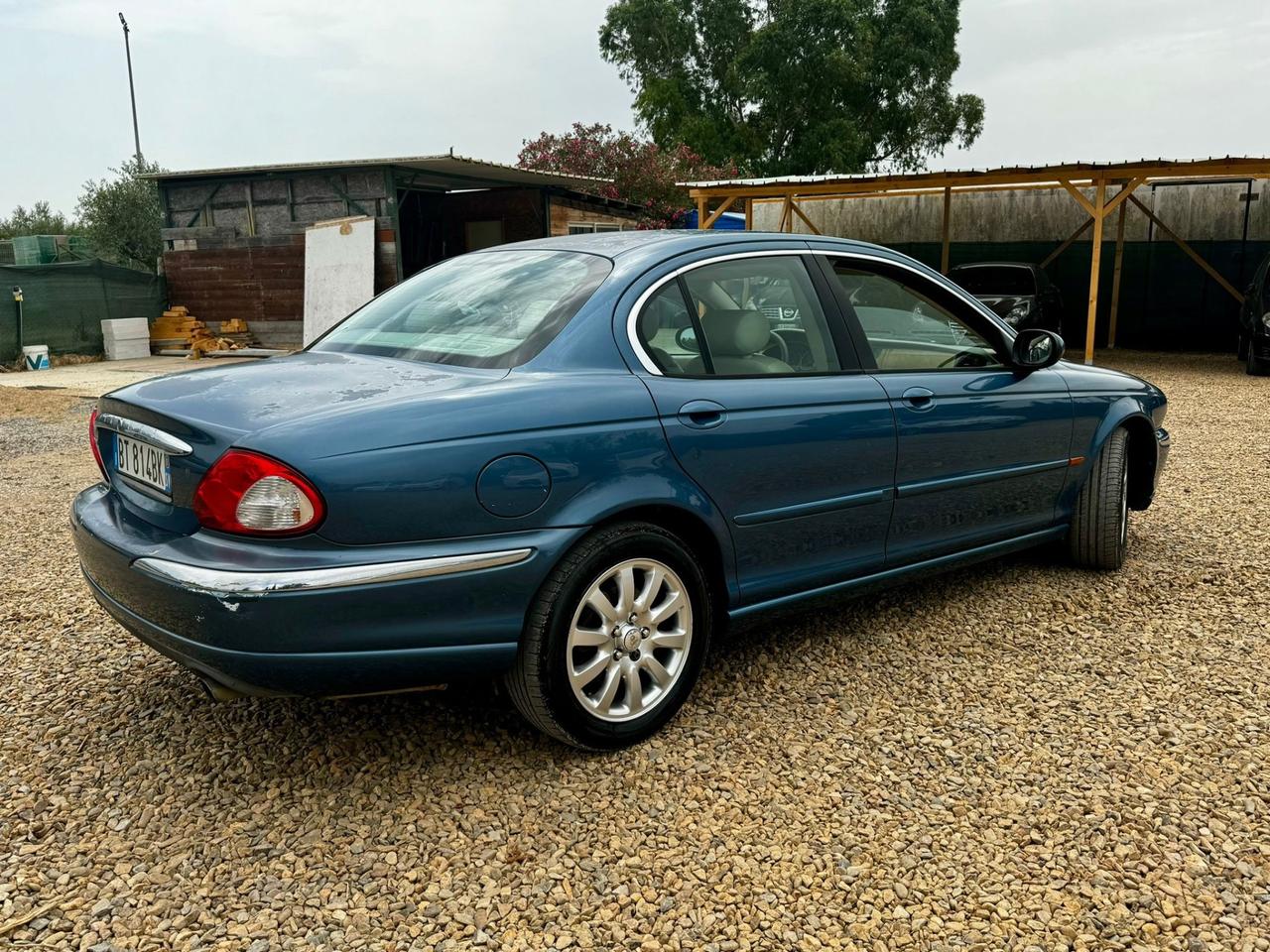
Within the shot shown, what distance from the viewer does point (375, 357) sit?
3.29 metres

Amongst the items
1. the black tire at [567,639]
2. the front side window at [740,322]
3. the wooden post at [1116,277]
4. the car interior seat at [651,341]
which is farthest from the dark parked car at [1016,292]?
the black tire at [567,639]

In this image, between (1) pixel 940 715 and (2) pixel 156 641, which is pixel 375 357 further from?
(1) pixel 940 715

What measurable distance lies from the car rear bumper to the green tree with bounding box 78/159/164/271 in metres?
26.7

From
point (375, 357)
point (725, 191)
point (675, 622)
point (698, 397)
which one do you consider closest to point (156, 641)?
point (375, 357)

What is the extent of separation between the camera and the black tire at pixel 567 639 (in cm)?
277

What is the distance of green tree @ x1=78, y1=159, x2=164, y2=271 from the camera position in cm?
2644

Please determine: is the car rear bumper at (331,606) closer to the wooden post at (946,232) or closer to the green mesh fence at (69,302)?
the green mesh fence at (69,302)

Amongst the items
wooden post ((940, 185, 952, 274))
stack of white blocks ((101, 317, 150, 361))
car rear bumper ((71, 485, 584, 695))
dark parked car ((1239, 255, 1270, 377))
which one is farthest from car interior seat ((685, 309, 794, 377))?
stack of white blocks ((101, 317, 150, 361))

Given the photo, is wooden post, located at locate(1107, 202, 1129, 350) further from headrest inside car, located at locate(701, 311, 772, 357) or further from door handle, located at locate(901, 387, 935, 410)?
headrest inside car, located at locate(701, 311, 772, 357)

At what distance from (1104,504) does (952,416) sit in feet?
4.08

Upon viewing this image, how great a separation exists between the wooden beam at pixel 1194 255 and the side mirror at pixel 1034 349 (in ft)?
48.3

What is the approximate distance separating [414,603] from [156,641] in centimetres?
74

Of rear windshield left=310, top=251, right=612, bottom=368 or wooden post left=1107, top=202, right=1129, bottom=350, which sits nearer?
rear windshield left=310, top=251, right=612, bottom=368

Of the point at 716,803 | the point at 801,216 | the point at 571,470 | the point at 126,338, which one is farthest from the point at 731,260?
the point at 126,338
